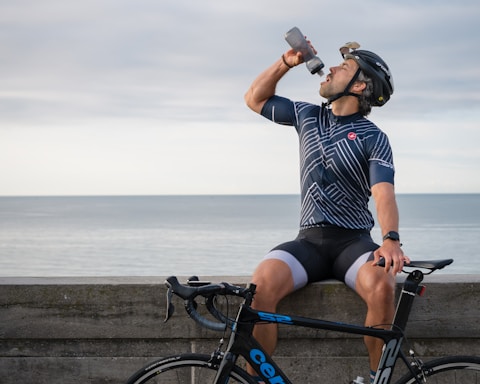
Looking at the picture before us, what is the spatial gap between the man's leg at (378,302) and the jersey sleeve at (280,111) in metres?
1.20

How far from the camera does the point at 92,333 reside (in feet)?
17.2

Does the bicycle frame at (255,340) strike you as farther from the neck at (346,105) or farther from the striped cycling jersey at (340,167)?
the neck at (346,105)

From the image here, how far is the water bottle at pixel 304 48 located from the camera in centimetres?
523

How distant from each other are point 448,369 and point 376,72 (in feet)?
6.04

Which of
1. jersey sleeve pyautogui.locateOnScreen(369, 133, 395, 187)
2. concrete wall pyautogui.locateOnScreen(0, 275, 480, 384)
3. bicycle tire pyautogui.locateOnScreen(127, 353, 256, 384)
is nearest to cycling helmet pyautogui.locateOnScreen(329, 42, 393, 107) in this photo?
jersey sleeve pyautogui.locateOnScreen(369, 133, 395, 187)

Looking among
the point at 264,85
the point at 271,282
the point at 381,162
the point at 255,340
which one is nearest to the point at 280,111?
the point at 264,85

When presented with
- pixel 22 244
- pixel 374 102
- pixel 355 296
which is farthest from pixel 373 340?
pixel 22 244

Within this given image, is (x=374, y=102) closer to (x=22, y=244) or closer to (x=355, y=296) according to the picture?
(x=355, y=296)

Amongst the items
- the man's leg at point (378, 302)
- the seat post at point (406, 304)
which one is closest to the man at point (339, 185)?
the man's leg at point (378, 302)

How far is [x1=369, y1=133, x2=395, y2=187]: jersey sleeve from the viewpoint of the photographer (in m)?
4.84

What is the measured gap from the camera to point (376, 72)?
17.0 ft

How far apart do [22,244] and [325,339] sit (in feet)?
186

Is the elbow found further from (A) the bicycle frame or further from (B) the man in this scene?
(A) the bicycle frame

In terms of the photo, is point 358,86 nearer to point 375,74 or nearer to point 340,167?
point 375,74
